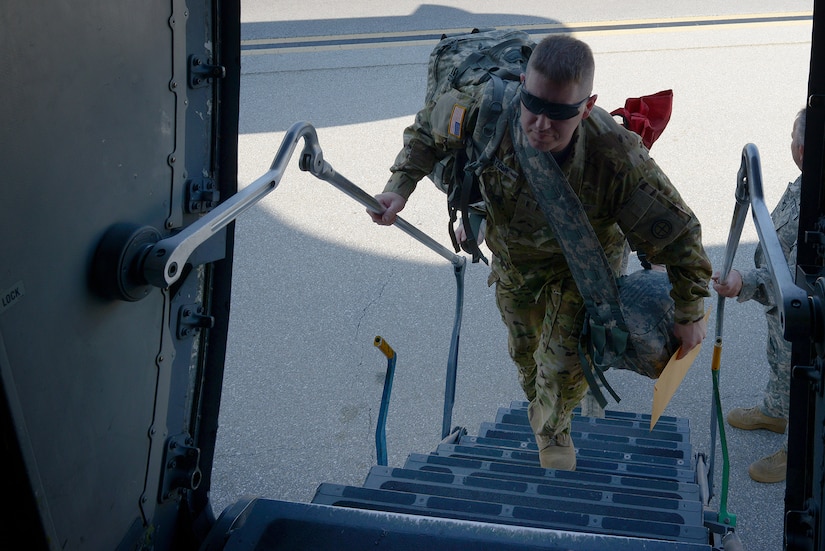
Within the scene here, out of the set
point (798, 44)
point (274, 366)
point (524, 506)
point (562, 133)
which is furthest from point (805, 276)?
point (798, 44)

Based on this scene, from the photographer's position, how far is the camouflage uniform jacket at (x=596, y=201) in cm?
249

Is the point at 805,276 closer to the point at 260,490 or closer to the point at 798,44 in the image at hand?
the point at 260,490

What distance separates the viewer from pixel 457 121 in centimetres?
270

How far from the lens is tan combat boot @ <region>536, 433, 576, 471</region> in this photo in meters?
3.18

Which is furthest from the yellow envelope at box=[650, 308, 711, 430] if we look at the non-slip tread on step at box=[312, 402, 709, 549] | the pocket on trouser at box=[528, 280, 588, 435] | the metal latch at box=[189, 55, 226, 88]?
the metal latch at box=[189, 55, 226, 88]

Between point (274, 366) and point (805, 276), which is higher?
point (805, 276)

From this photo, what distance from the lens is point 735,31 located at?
27.6 feet

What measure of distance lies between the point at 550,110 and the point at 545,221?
52cm

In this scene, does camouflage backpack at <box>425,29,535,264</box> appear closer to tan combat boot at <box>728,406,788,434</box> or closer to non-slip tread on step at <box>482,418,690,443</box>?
non-slip tread on step at <box>482,418,690,443</box>

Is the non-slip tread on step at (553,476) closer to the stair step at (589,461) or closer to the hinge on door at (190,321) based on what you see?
the stair step at (589,461)

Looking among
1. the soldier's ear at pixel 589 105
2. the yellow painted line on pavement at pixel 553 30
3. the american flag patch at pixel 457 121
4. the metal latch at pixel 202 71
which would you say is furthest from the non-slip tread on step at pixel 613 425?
the yellow painted line on pavement at pixel 553 30

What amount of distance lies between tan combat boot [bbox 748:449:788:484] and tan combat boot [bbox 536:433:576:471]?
0.97 meters

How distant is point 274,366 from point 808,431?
10.2 feet

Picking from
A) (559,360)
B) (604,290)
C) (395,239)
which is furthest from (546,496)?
(395,239)
